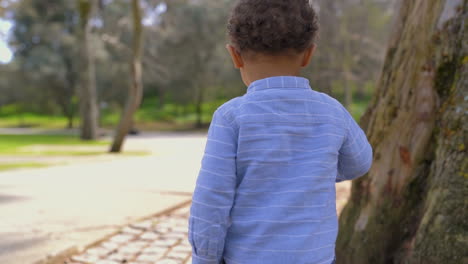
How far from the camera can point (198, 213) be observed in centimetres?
141

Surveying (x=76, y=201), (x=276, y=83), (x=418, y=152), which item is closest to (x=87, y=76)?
(x=76, y=201)

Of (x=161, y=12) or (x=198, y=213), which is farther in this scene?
(x=161, y=12)

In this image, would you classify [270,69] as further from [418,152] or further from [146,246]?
[146,246]

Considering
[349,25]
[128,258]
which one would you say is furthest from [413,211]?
[349,25]

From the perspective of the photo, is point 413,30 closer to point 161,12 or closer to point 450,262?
point 450,262

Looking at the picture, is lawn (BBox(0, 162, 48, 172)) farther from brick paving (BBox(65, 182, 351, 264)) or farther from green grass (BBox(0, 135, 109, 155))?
brick paving (BBox(65, 182, 351, 264))

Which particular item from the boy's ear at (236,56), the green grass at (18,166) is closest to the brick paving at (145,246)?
the boy's ear at (236,56)

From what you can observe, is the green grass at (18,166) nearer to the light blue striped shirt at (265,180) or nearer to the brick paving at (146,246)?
the brick paving at (146,246)

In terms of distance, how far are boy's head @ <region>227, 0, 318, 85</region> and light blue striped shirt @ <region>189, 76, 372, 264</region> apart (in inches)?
2.5

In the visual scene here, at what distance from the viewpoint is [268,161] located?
141cm

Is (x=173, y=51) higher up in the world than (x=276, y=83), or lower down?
higher up

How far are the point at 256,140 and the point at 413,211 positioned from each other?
65.3 inches

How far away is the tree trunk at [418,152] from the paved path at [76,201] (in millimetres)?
2584

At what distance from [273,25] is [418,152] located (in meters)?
1.62
